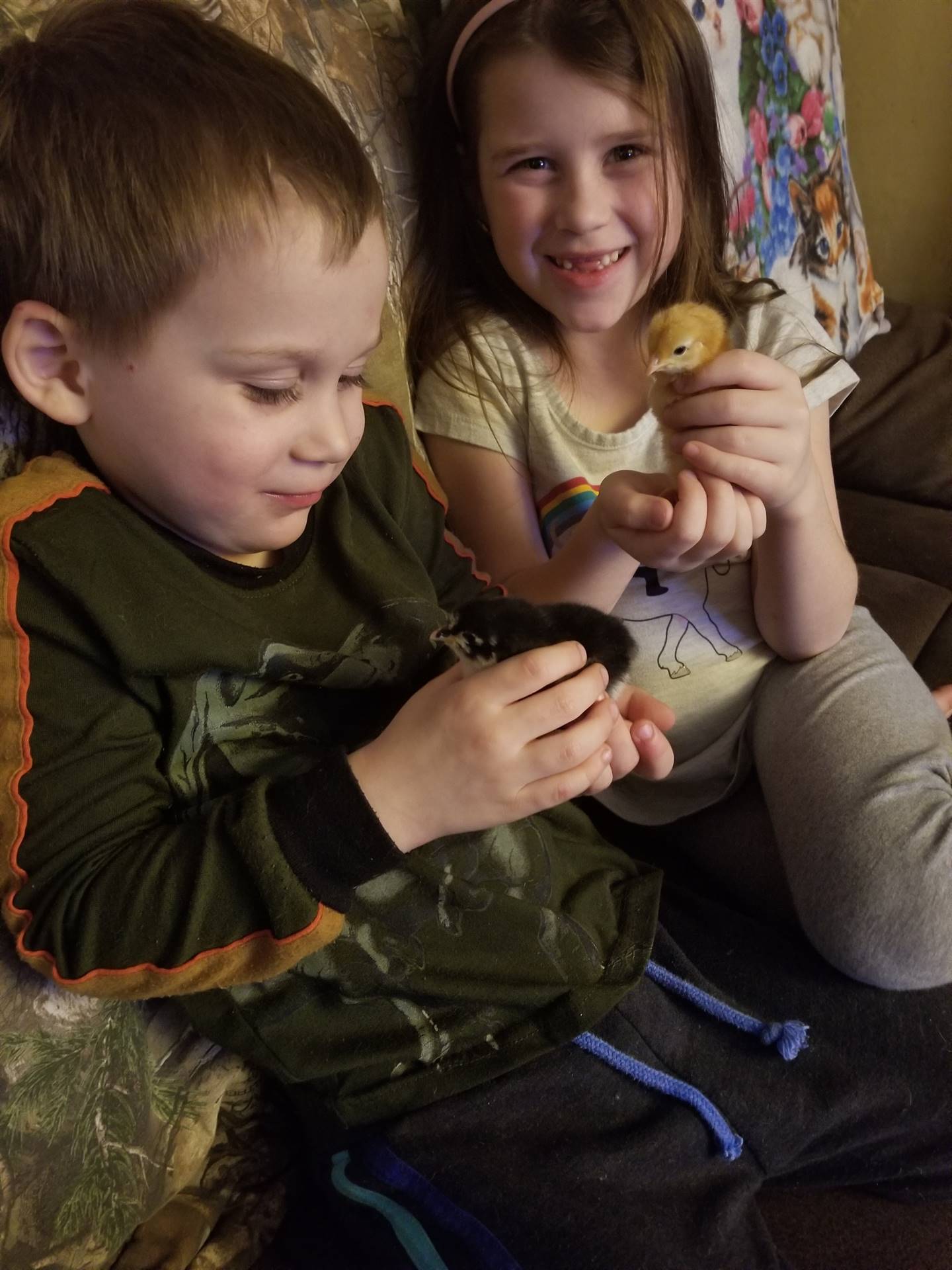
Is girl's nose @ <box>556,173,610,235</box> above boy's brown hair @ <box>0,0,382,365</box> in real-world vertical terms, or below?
below

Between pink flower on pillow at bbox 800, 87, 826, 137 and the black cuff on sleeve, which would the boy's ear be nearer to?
the black cuff on sleeve

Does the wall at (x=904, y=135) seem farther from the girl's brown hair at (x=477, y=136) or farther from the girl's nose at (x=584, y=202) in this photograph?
the girl's nose at (x=584, y=202)

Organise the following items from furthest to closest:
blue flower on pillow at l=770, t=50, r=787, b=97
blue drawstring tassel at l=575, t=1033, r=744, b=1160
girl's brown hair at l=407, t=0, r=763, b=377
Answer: blue flower on pillow at l=770, t=50, r=787, b=97, girl's brown hair at l=407, t=0, r=763, b=377, blue drawstring tassel at l=575, t=1033, r=744, b=1160

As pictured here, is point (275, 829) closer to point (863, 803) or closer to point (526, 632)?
point (526, 632)

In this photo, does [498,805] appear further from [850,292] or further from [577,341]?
[850,292]

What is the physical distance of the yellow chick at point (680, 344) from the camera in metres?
0.75

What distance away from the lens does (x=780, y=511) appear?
926 mm

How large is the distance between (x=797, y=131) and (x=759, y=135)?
0.14 meters

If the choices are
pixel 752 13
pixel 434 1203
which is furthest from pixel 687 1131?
pixel 752 13

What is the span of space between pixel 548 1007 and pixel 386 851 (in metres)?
0.26

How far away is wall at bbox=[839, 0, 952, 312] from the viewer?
6.25ft

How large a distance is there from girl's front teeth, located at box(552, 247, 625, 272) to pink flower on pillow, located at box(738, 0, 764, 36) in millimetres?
662

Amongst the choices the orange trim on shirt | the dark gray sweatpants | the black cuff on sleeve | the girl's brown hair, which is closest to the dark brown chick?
the black cuff on sleeve

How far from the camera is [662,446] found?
3.30ft
